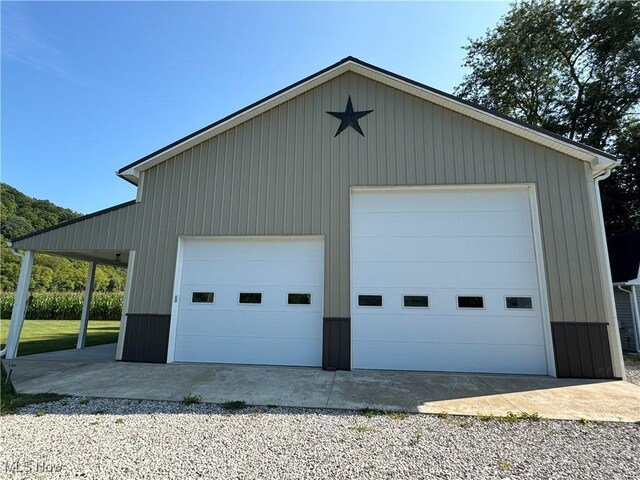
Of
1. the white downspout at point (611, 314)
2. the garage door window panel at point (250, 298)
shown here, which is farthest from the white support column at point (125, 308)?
the white downspout at point (611, 314)

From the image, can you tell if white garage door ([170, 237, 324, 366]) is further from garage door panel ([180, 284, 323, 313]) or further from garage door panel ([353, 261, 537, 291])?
garage door panel ([353, 261, 537, 291])

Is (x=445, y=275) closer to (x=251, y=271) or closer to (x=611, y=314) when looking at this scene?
(x=611, y=314)

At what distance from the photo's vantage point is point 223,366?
698 centimetres

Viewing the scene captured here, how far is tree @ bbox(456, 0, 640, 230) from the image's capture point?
13.3m

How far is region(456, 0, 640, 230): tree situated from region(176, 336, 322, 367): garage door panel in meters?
15.0

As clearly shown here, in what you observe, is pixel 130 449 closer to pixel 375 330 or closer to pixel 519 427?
pixel 519 427

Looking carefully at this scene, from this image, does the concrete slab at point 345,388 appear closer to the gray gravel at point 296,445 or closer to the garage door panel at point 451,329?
the gray gravel at point 296,445

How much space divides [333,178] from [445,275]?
3281mm

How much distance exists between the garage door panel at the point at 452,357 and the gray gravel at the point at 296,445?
8.66 feet

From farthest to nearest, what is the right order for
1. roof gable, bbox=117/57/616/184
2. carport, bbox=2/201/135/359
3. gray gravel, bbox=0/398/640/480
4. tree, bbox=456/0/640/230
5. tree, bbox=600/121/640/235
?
tree, bbox=600/121/640/235 → tree, bbox=456/0/640/230 → carport, bbox=2/201/135/359 → roof gable, bbox=117/57/616/184 → gray gravel, bbox=0/398/640/480

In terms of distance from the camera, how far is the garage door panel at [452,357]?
656cm

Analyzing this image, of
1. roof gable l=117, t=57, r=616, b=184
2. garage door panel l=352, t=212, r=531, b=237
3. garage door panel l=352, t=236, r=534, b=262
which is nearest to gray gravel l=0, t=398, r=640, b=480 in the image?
garage door panel l=352, t=236, r=534, b=262

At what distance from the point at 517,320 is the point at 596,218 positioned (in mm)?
2585

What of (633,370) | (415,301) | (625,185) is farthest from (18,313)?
(625,185)
